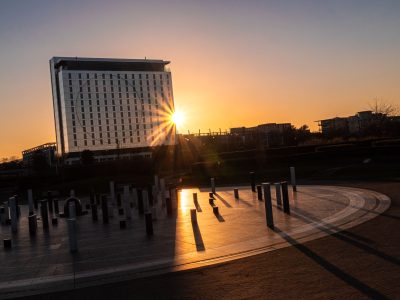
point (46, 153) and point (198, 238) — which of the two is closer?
point (198, 238)

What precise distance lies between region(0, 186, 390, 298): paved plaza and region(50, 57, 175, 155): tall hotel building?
4234 inches

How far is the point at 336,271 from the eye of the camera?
23.3 ft

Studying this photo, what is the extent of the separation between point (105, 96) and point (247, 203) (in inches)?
4540

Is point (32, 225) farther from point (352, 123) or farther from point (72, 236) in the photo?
point (352, 123)

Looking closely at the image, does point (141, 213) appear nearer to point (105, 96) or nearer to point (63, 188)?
point (63, 188)

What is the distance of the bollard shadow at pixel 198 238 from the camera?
9930 millimetres

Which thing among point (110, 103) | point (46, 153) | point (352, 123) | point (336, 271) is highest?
point (110, 103)

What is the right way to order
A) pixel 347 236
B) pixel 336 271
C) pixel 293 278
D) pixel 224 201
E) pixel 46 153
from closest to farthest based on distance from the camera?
pixel 293 278
pixel 336 271
pixel 347 236
pixel 224 201
pixel 46 153

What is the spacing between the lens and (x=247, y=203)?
17.6 metres

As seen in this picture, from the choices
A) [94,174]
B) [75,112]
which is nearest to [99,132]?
[75,112]

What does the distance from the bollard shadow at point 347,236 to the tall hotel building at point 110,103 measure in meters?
111

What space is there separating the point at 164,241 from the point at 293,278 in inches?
189

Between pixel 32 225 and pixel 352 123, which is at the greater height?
pixel 352 123

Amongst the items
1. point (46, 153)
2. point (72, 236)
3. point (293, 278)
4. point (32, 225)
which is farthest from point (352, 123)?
point (293, 278)
